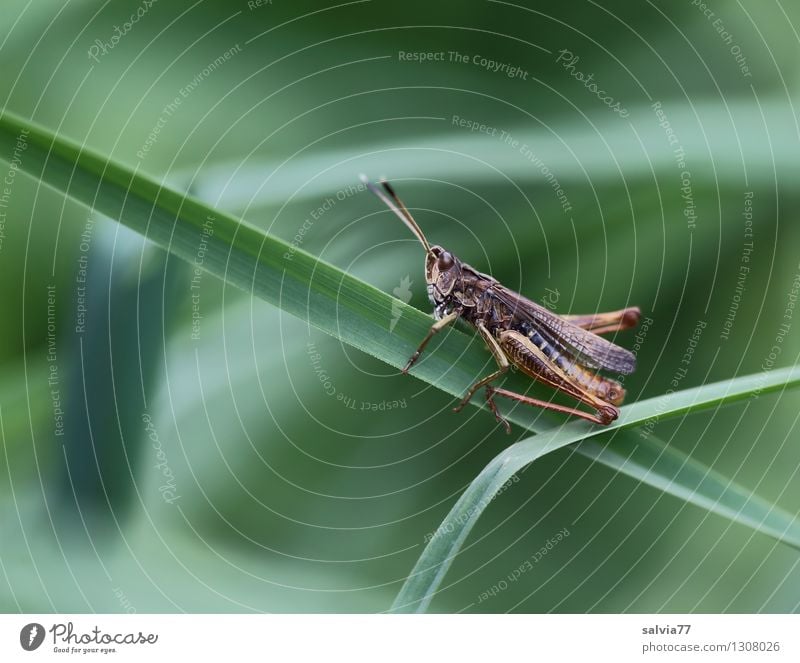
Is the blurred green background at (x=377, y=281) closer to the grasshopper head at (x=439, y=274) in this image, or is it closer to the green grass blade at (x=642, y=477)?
the grasshopper head at (x=439, y=274)

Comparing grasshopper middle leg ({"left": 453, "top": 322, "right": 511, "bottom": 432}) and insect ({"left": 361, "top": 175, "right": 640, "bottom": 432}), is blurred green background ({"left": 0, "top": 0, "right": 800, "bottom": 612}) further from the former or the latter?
grasshopper middle leg ({"left": 453, "top": 322, "right": 511, "bottom": 432})

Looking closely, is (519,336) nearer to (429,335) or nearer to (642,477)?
(429,335)

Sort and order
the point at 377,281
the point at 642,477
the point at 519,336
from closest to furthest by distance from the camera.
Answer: the point at 642,477 → the point at 519,336 → the point at 377,281

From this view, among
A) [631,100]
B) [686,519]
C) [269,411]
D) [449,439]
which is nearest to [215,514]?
[269,411]
